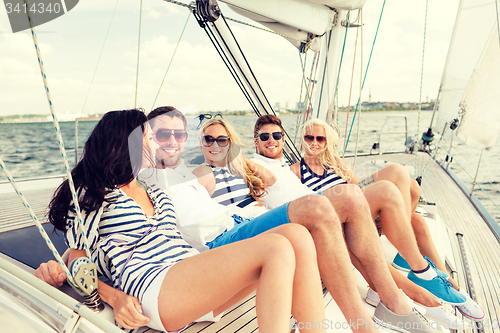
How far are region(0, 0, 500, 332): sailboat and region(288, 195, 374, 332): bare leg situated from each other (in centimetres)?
19

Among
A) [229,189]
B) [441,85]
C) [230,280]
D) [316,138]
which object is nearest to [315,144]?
[316,138]

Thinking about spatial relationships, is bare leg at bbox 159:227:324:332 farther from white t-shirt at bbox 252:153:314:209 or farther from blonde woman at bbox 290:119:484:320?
white t-shirt at bbox 252:153:314:209

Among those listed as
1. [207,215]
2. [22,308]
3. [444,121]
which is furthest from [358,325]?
[444,121]

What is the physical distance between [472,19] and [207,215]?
179 inches

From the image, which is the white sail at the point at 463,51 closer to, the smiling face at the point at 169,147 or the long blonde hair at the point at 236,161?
the long blonde hair at the point at 236,161

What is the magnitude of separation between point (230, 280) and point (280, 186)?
3.48 feet

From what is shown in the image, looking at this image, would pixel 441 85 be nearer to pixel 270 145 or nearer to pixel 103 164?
pixel 270 145

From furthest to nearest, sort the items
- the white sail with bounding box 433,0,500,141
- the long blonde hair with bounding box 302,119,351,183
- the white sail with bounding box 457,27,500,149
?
1. the white sail with bounding box 433,0,500,141
2. the white sail with bounding box 457,27,500,149
3. the long blonde hair with bounding box 302,119,351,183

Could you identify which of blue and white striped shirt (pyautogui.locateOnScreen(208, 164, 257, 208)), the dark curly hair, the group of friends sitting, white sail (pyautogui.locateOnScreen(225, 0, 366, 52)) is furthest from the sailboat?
blue and white striped shirt (pyautogui.locateOnScreen(208, 164, 257, 208))

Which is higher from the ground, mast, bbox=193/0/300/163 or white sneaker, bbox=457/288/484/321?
mast, bbox=193/0/300/163

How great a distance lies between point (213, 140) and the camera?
65.7 inches

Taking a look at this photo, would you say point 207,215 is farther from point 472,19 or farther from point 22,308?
point 472,19

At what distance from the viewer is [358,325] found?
106 cm

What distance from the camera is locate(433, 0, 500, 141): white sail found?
3632 millimetres
